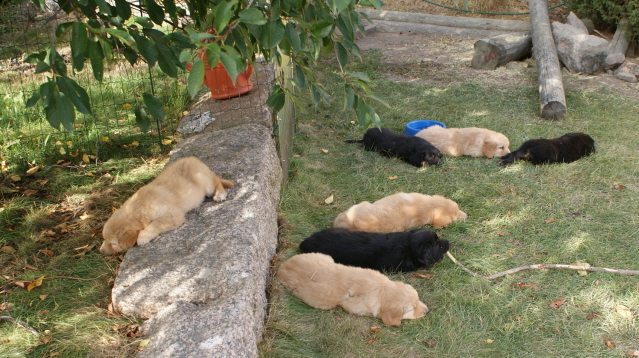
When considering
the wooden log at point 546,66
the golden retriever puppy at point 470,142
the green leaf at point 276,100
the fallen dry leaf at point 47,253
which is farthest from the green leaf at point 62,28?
the wooden log at point 546,66

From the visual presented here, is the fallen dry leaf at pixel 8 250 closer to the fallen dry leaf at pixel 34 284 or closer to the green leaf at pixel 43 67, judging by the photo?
the fallen dry leaf at pixel 34 284

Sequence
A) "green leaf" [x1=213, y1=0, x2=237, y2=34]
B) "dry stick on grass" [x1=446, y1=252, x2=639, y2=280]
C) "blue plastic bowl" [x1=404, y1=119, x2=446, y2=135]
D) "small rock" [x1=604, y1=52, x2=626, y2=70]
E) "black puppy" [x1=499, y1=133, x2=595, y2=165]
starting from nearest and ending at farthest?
"green leaf" [x1=213, y1=0, x2=237, y2=34] → "dry stick on grass" [x1=446, y1=252, x2=639, y2=280] → "black puppy" [x1=499, y1=133, x2=595, y2=165] → "blue plastic bowl" [x1=404, y1=119, x2=446, y2=135] → "small rock" [x1=604, y1=52, x2=626, y2=70]

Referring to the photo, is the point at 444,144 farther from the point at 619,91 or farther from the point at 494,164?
the point at 619,91

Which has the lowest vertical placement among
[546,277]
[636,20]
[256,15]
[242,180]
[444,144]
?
[546,277]

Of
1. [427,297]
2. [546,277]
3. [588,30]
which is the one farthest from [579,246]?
[588,30]

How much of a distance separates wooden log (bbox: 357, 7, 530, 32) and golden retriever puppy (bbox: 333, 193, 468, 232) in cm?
760

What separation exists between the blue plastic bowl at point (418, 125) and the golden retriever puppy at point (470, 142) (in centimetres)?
47

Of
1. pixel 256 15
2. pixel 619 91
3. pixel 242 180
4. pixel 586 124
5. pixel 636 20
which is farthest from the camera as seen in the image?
pixel 636 20

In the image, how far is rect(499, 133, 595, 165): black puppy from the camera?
5934mm

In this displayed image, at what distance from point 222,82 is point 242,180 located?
179cm

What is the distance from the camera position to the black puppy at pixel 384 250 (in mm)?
4164

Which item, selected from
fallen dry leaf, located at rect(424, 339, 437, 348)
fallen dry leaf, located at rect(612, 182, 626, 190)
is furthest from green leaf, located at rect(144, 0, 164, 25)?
fallen dry leaf, located at rect(612, 182, 626, 190)

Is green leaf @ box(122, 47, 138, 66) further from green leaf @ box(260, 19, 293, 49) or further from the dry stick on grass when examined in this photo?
the dry stick on grass

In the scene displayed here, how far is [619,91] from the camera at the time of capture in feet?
28.3
